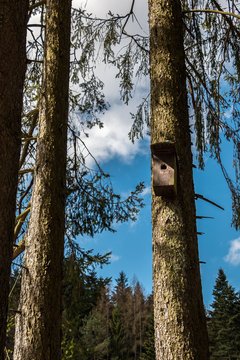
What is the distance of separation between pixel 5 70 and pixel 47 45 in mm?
2764

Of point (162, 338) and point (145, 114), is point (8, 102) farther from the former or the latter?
point (145, 114)

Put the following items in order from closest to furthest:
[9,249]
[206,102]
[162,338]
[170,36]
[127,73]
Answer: [9,249] < [162,338] < [170,36] < [206,102] < [127,73]

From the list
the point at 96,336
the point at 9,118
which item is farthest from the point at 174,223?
the point at 96,336

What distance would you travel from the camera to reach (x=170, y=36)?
12.4 feet

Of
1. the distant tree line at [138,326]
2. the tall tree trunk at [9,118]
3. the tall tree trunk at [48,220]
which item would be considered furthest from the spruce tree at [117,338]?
the tall tree trunk at [9,118]

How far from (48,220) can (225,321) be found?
1020 inches

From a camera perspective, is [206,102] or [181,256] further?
[206,102]

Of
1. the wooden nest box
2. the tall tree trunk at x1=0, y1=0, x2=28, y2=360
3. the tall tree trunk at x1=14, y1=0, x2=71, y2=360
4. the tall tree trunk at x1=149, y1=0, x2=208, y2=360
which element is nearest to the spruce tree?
the tall tree trunk at x1=14, y1=0, x2=71, y2=360

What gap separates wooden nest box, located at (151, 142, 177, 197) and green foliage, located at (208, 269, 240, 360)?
83.4ft

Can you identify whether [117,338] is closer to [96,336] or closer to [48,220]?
[96,336]

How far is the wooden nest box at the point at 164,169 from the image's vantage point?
312 centimetres

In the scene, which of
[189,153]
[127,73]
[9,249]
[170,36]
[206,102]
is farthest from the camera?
[127,73]

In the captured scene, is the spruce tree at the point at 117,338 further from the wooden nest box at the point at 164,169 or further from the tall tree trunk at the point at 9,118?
the tall tree trunk at the point at 9,118

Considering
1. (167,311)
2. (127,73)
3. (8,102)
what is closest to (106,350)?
(127,73)
